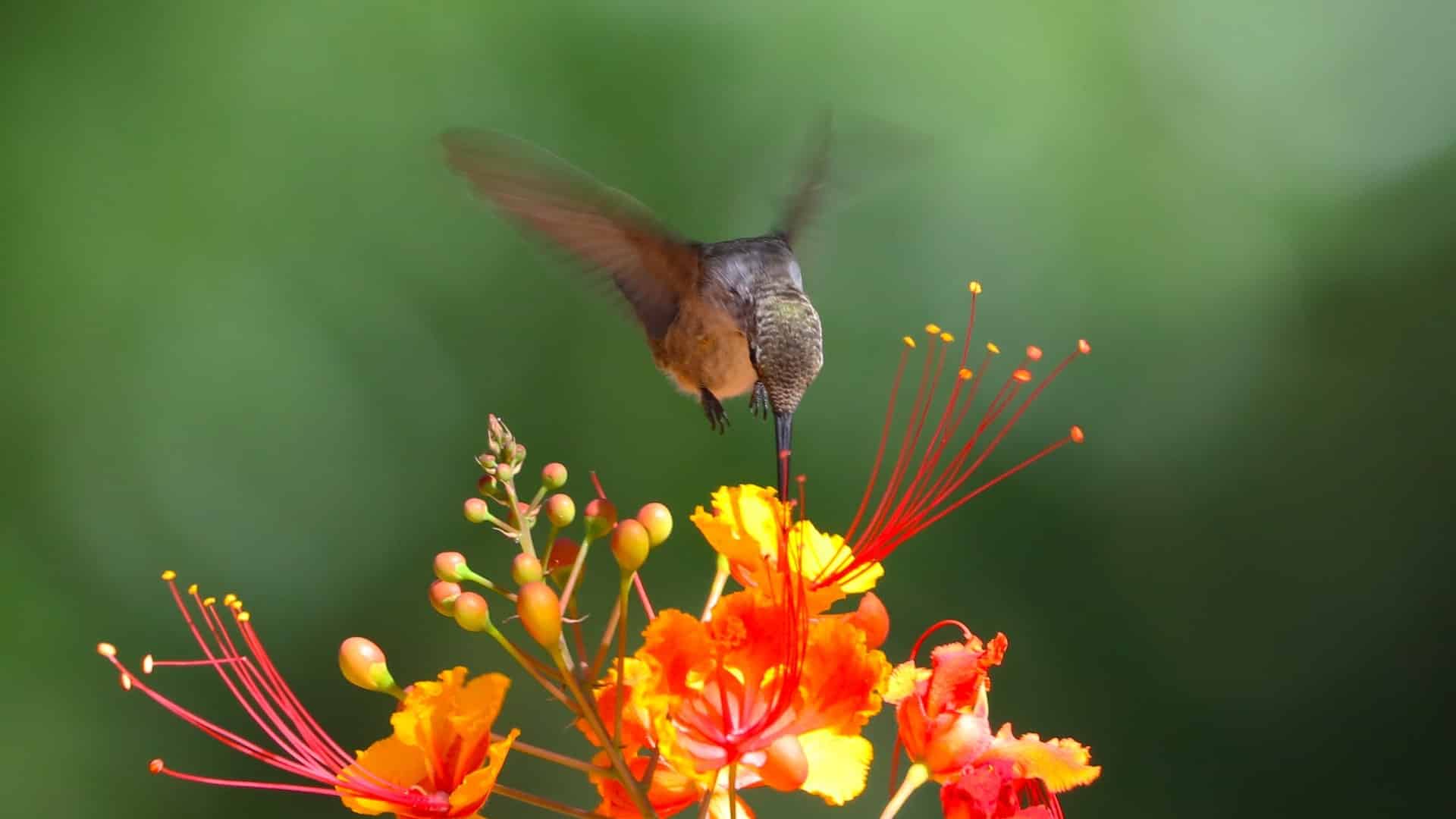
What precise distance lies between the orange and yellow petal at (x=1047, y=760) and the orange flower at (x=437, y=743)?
0.42 meters

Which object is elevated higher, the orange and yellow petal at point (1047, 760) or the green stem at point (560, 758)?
the orange and yellow petal at point (1047, 760)

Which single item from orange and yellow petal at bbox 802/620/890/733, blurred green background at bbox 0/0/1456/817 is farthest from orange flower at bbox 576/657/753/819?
blurred green background at bbox 0/0/1456/817

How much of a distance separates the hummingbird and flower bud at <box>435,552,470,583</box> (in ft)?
1.26

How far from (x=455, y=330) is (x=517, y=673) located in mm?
759

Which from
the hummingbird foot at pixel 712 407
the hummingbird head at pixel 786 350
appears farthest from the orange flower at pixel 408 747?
the hummingbird foot at pixel 712 407

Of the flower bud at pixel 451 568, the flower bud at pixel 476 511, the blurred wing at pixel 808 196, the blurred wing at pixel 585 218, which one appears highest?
the blurred wing at pixel 808 196

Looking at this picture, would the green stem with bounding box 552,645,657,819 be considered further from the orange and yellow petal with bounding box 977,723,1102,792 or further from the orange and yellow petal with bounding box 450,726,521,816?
the orange and yellow petal with bounding box 977,723,1102,792

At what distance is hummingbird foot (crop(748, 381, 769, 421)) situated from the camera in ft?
4.87

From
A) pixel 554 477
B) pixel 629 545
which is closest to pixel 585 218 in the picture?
pixel 554 477

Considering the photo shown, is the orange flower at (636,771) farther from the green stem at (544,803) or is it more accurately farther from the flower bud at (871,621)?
the flower bud at (871,621)

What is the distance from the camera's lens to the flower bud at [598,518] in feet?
3.37

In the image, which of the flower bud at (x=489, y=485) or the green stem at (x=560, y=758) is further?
the flower bud at (x=489, y=485)

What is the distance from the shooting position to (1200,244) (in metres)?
3.00

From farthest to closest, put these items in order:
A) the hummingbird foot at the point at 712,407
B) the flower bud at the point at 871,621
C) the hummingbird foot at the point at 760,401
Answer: the hummingbird foot at the point at 712,407 → the hummingbird foot at the point at 760,401 → the flower bud at the point at 871,621
